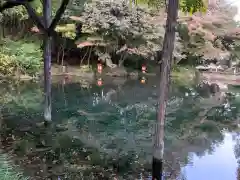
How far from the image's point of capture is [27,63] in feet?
62.6

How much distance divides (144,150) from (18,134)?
10.6 feet

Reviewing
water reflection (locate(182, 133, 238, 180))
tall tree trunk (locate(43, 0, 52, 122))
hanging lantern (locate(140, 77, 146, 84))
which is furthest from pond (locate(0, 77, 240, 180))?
hanging lantern (locate(140, 77, 146, 84))

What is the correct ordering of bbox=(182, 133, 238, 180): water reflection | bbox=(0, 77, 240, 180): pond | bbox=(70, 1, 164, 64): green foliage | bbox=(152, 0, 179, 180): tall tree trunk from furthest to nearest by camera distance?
bbox=(70, 1, 164, 64): green foliage < bbox=(182, 133, 238, 180): water reflection < bbox=(0, 77, 240, 180): pond < bbox=(152, 0, 179, 180): tall tree trunk

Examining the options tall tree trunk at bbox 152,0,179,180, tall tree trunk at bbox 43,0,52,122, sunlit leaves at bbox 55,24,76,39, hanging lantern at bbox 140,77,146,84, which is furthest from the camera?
hanging lantern at bbox 140,77,146,84

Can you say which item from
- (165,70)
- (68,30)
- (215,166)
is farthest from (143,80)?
(165,70)

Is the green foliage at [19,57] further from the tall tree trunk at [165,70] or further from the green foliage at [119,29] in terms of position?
the tall tree trunk at [165,70]

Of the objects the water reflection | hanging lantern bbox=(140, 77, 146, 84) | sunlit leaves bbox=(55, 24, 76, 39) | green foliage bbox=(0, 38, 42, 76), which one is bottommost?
the water reflection

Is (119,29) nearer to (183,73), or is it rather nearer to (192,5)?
(183,73)

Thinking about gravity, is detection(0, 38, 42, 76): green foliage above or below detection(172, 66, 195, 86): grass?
above

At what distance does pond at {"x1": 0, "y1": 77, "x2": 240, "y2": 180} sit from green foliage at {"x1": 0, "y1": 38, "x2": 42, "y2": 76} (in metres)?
1.87

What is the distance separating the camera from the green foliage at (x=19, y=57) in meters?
18.4

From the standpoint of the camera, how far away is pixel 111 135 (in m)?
9.77

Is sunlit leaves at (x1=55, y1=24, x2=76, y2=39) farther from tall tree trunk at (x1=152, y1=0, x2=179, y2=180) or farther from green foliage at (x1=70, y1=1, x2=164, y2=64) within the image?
tall tree trunk at (x1=152, y1=0, x2=179, y2=180)

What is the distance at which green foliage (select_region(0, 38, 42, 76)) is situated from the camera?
1842 cm
